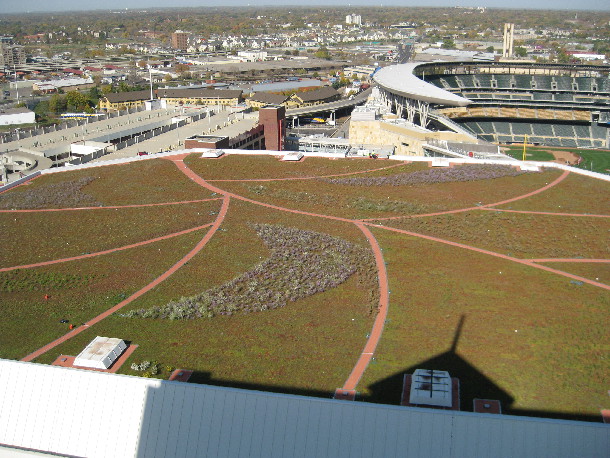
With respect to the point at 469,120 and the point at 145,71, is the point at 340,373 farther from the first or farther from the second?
the point at 145,71

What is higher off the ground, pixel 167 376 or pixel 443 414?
pixel 443 414

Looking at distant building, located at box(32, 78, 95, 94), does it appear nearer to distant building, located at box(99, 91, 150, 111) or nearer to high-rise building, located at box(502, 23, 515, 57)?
distant building, located at box(99, 91, 150, 111)

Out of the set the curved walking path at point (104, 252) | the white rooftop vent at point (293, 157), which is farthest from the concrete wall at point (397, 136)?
the curved walking path at point (104, 252)

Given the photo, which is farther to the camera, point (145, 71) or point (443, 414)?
point (145, 71)

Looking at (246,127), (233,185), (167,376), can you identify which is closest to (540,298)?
(167,376)

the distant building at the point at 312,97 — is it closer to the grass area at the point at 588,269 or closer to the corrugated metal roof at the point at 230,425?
the grass area at the point at 588,269

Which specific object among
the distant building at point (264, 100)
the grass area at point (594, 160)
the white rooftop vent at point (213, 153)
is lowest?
the grass area at point (594, 160)

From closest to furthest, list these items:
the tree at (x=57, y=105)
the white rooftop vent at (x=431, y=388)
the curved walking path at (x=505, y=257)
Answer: the white rooftop vent at (x=431, y=388)
the curved walking path at (x=505, y=257)
the tree at (x=57, y=105)
